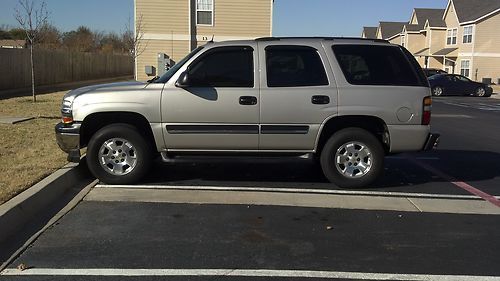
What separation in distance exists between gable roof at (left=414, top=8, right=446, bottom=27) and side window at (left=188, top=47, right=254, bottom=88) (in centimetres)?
5145

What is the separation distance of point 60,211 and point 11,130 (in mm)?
5562

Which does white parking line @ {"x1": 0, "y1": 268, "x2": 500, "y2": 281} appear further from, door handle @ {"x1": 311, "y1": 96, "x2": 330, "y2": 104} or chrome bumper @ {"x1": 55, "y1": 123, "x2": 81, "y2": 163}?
door handle @ {"x1": 311, "y1": 96, "x2": 330, "y2": 104}

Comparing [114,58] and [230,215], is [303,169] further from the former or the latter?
[114,58]

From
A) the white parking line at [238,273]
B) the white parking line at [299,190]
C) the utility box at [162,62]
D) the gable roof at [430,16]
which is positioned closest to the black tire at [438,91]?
the utility box at [162,62]

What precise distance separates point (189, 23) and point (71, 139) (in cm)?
1941

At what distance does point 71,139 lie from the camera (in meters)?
6.98

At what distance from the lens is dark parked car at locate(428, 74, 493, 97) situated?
32906mm

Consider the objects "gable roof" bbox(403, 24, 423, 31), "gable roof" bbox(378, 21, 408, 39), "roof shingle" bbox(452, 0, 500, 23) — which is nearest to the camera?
"roof shingle" bbox(452, 0, 500, 23)

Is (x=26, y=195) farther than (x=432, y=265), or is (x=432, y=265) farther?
(x=26, y=195)

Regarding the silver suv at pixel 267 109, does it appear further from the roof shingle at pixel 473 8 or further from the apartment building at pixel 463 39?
the roof shingle at pixel 473 8

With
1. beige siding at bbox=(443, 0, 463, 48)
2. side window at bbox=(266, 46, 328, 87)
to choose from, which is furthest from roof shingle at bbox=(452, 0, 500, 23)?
side window at bbox=(266, 46, 328, 87)

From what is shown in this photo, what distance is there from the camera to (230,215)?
19.4ft

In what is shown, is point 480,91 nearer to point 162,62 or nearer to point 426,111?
point 162,62

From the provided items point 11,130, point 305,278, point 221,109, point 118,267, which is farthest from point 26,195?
point 11,130
